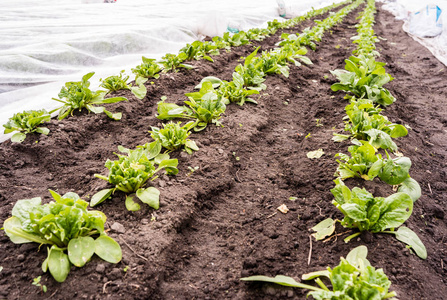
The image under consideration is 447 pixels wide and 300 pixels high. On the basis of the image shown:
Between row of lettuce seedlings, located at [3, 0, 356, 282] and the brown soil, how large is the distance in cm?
10

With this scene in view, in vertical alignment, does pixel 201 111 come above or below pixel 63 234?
above

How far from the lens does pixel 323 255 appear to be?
1.97 metres

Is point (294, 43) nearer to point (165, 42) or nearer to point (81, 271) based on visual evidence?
point (165, 42)

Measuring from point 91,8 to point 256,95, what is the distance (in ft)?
21.7

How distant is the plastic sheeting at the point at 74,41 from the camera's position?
431 centimetres

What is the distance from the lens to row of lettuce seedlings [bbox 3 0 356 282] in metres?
1.82

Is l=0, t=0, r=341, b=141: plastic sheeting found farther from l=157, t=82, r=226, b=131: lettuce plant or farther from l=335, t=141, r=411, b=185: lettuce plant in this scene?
l=335, t=141, r=411, b=185: lettuce plant

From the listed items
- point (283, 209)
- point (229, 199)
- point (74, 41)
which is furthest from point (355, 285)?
point (74, 41)

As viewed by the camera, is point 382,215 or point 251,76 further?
point 251,76

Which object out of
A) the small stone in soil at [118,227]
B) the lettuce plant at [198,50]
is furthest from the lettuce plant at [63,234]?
the lettuce plant at [198,50]

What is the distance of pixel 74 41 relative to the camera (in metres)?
5.34

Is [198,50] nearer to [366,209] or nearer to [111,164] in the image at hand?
[111,164]

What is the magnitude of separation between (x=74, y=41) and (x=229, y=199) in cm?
452

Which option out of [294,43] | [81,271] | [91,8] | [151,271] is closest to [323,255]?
[151,271]
